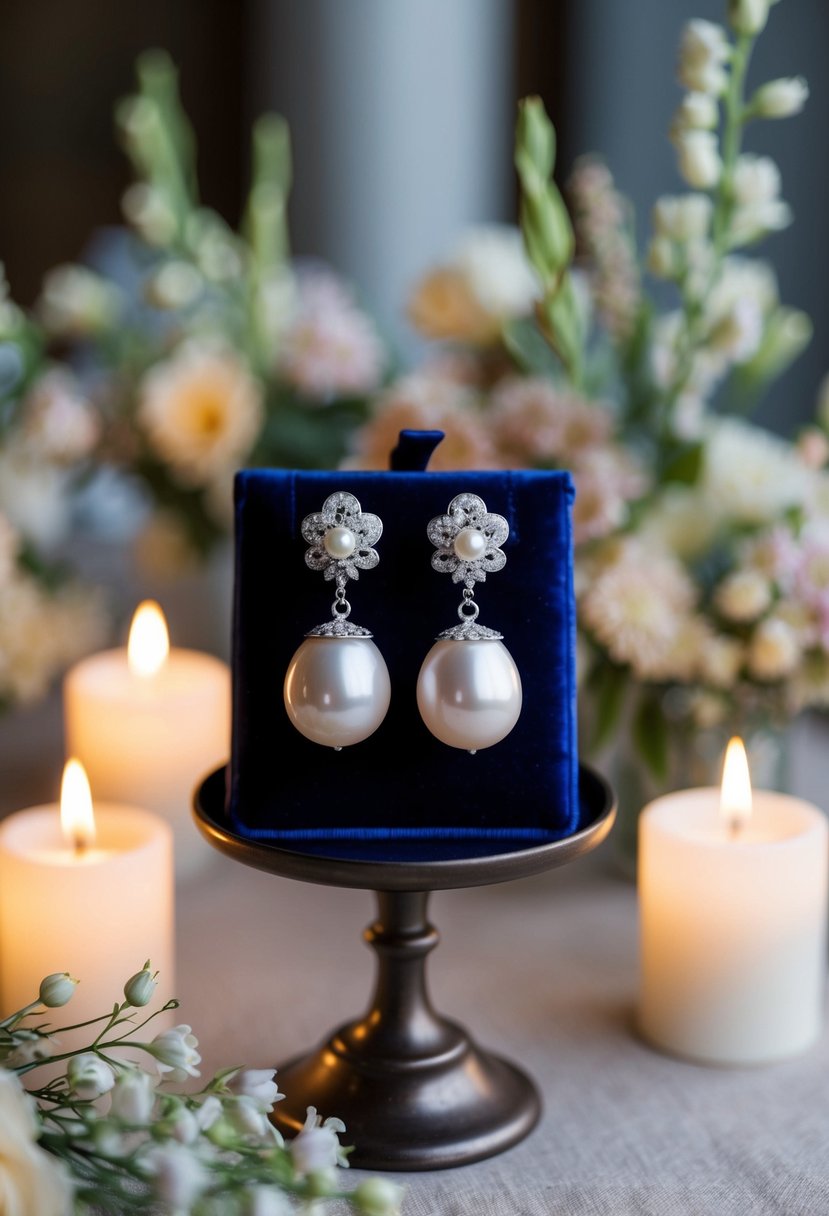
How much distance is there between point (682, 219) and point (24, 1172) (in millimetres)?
706

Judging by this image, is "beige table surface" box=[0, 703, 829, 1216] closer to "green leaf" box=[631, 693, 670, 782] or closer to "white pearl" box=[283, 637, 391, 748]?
"green leaf" box=[631, 693, 670, 782]

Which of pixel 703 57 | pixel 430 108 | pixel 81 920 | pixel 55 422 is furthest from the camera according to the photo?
pixel 430 108

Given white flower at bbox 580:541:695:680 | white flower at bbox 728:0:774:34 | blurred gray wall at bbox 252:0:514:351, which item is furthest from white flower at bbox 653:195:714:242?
blurred gray wall at bbox 252:0:514:351

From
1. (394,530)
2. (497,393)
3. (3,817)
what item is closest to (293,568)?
(394,530)

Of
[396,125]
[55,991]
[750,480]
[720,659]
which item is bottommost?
[55,991]

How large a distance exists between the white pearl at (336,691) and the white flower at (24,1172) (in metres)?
0.21

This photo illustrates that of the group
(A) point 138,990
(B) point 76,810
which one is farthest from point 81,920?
(A) point 138,990

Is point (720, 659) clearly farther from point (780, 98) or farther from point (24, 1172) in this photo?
point (24, 1172)

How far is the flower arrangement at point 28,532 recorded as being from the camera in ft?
3.62

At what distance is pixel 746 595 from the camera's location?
89 centimetres

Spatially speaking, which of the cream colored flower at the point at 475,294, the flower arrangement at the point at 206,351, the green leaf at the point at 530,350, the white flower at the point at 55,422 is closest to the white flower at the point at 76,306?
the flower arrangement at the point at 206,351

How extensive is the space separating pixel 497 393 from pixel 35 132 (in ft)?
9.74

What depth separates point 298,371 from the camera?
1.21m

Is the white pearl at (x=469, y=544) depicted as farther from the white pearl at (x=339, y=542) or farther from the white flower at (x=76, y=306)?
the white flower at (x=76, y=306)
